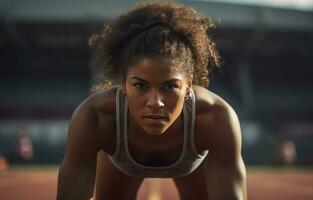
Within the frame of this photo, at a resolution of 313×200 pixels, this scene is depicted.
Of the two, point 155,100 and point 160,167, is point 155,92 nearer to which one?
point 155,100

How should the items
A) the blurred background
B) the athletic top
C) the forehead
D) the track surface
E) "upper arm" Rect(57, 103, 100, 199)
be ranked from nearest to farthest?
the forehead < "upper arm" Rect(57, 103, 100, 199) < the athletic top < the track surface < the blurred background

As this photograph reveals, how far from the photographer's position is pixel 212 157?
8.73ft

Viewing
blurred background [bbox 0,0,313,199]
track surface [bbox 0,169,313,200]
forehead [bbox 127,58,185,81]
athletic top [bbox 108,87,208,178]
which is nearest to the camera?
forehead [bbox 127,58,185,81]

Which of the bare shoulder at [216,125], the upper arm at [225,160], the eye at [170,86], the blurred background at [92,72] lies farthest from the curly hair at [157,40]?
the blurred background at [92,72]

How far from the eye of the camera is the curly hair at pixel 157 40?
2395 mm

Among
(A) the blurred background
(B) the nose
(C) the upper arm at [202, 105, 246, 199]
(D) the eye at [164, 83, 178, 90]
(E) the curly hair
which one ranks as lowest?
(C) the upper arm at [202, 105, 246, 199]

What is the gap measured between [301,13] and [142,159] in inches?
1072

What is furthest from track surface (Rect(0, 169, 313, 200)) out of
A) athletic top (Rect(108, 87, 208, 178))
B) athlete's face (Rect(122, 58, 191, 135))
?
athlete's face (Rect(122, 58, 191, 135))

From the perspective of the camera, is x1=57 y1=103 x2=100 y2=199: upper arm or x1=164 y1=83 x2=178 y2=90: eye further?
x1=57 y1=103 x2=100 y2=199: upper arm

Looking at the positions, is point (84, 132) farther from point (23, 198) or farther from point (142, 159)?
point (23, 198)

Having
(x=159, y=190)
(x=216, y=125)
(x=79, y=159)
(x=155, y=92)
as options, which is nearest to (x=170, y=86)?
(x=155, y=92)

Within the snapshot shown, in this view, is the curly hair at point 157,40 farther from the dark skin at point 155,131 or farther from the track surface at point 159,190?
the track surface at point 159,190

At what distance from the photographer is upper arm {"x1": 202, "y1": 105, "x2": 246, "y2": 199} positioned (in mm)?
2535

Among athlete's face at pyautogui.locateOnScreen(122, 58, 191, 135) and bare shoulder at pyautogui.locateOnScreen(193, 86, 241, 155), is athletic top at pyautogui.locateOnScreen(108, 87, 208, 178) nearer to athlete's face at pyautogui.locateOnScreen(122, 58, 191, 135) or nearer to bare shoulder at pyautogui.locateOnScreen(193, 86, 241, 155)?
bare shoulder at pyautogui.locateOnScreen(193, 86, 241, 155)
